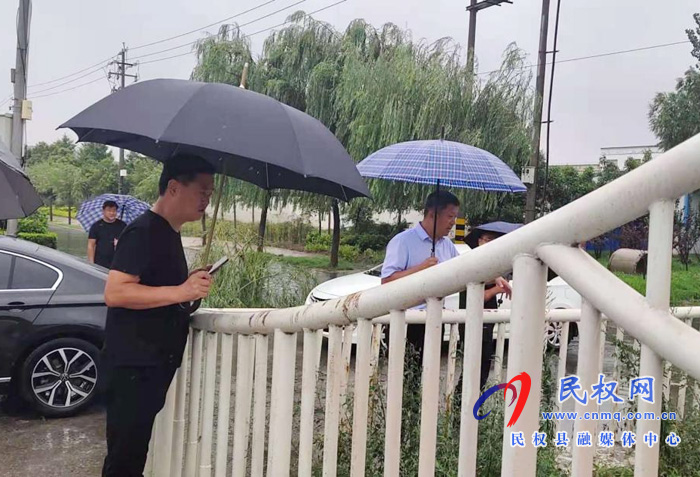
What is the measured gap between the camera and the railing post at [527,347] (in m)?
1.41

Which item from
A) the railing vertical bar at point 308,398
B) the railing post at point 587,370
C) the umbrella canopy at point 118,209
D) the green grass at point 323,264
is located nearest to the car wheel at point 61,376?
the umbrella canopy at point 118,209

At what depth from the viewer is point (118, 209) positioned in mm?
7395

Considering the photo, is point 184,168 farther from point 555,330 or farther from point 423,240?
point 555,330

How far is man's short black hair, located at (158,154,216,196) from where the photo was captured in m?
2.41

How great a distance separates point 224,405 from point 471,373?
1.40m

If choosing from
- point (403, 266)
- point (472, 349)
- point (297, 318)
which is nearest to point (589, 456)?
point (472, 349)

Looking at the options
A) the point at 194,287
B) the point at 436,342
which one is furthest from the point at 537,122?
the point at 436,342

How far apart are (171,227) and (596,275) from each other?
5.54ft

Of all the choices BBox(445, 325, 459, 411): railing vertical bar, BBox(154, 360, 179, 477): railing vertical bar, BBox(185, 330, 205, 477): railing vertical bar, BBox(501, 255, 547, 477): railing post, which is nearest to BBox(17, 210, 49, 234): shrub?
BBox(154, 360, 179, 477): railing vertical bar

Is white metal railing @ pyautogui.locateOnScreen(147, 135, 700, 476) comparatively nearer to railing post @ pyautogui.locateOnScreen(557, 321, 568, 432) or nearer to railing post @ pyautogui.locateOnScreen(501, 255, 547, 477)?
railing post @ pyautogui.locateOnScreen(501, 255, 547, 477)

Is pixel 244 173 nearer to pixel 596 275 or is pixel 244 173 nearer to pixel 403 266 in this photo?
pixel 403 266

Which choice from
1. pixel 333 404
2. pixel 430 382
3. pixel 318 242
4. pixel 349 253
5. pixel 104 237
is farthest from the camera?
pixel 318 242

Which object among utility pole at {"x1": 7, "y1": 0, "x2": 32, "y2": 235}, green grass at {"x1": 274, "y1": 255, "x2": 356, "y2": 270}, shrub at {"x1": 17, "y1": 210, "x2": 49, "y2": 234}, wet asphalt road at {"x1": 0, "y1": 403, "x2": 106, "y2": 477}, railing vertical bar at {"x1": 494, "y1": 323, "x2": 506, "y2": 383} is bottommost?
wet asphalt road at {"x1": 0, "y1": 403, "x2": 106, "y2": 477}

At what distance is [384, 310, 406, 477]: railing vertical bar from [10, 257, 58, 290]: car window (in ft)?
13.5
